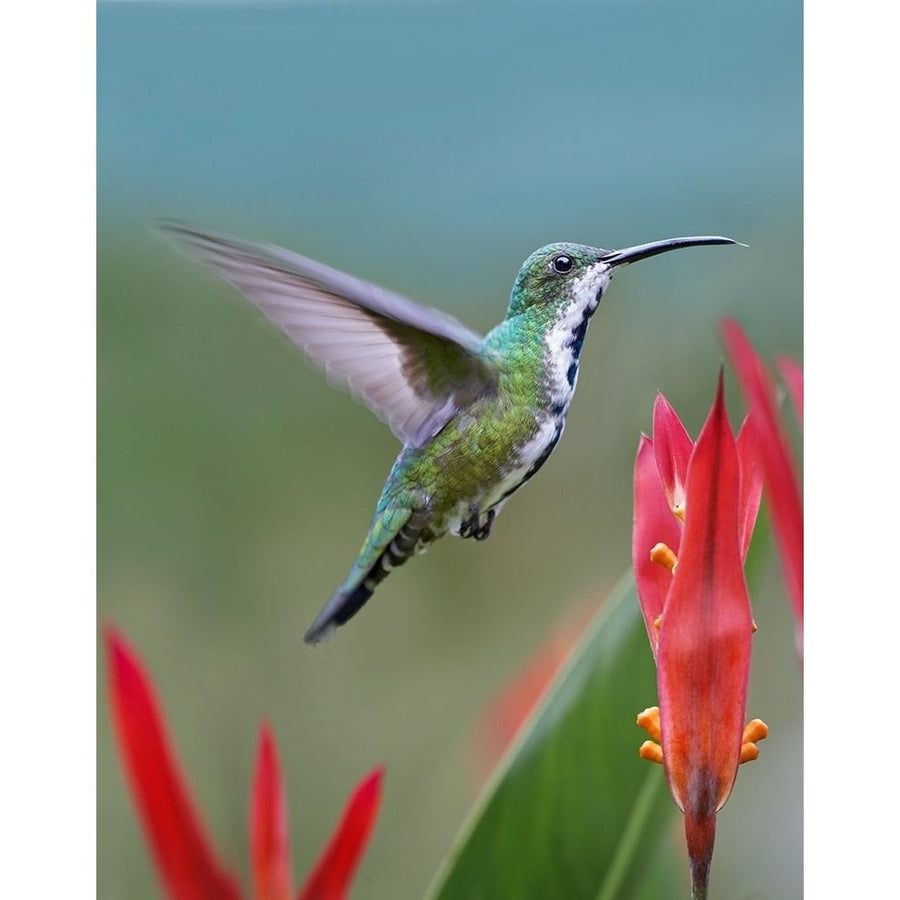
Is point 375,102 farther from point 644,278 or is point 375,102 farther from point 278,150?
point 644,278

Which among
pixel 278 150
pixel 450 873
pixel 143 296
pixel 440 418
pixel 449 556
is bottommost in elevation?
pixel 450 873

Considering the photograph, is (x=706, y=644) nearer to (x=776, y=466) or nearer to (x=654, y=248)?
(x=776, y=466)

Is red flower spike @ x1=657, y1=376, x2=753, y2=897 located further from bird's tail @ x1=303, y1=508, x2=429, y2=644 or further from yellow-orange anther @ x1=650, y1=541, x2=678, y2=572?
bird's tail @ x1=303, y1=508, x2=429, y2=644

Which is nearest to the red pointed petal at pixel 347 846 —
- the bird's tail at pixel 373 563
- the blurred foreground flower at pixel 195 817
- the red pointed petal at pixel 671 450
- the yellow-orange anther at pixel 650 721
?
the blurred foreground flower at pixel 195 817

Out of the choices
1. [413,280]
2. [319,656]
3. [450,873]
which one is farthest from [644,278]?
[450,873]

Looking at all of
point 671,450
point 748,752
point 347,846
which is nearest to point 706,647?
point 748,752

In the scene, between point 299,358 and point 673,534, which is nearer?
point 673,534

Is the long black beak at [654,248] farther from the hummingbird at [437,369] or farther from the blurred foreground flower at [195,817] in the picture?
the blurred foreground flower at [195,817]

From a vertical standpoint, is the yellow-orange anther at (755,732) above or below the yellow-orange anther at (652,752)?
above
